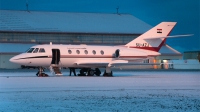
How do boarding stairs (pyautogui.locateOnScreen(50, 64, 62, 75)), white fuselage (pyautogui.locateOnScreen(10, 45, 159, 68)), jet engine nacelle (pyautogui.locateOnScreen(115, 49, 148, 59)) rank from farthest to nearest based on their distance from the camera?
jet engine nacelle (pyautogui.locateOnScreen(115, 49, 148, 59))
boarding stairs (pyautogui.locateOnScreen(50, 64, 62, 75))
white fuselage (pyautogui.locateOnScreen(10, 45, 159, 68))

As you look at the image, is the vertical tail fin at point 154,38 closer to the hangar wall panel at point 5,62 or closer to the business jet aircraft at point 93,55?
the business jet aircraft at point 93,55

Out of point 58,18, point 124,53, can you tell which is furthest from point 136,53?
point 58,18

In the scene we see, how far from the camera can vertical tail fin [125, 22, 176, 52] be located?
3903 cm

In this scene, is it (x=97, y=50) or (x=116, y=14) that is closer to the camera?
(x=97, y=50)

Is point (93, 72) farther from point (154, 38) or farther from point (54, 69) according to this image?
point (154, 38)

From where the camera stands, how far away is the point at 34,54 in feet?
114

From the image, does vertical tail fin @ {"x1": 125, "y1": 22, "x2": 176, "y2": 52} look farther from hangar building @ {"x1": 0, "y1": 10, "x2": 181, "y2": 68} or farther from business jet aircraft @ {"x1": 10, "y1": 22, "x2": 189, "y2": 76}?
hangar building @ {"x1": 0, "y1": 10, "x2": 181, "y2": 68}

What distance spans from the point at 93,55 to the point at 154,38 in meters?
5.80

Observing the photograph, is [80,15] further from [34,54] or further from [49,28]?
[34,54]

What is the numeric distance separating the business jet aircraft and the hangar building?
27.3m

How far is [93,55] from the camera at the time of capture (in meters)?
37.0

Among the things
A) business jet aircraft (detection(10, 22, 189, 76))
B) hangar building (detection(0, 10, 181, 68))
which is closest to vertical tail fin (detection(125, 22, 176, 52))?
business jet aircraft (detection(10, 22, 189, 76))

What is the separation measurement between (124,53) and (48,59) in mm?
6565

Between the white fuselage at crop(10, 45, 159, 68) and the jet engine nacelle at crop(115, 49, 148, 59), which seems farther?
the jet engine nacelle at crop(115, 49, 148, 59)
